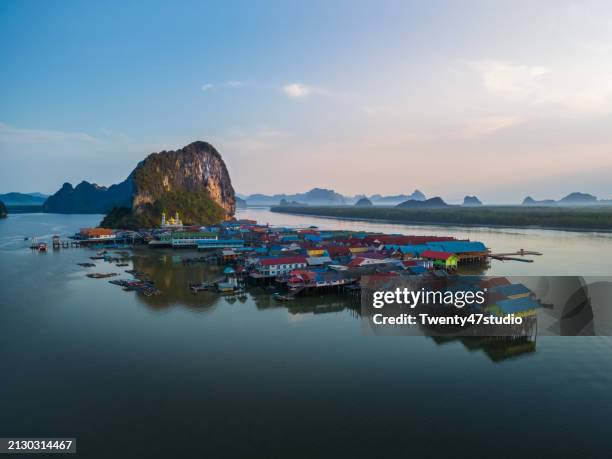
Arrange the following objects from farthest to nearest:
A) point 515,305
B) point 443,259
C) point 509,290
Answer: point 443,259
point 509,290
point 515,305

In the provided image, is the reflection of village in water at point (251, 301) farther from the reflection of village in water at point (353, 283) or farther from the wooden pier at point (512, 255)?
the wooden pier at point (512, 255)

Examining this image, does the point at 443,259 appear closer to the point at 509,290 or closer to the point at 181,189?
the point at 509,290

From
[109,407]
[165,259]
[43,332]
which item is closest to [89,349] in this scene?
[43,332]

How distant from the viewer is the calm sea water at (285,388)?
30.8ft

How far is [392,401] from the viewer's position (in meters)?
11.1

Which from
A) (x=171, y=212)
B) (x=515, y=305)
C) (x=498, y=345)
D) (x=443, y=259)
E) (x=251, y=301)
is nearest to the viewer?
(x=498, y=345)

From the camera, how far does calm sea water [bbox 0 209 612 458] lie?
9.38 m

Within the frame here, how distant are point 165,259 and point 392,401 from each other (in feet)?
104

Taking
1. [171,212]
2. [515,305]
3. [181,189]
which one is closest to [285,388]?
[515,305]

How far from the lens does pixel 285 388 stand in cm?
1181

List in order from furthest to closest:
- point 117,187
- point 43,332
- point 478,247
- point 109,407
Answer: point 117,187 < point 478,247 < point 43,332 < point 109,407

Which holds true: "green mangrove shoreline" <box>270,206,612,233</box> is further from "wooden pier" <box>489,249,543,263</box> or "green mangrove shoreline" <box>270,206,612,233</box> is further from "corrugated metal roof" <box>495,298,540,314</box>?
"corrugated metal roof" <box>495,298,540,314</box>

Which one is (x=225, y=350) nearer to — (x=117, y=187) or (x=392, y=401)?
(x=392, y=401)

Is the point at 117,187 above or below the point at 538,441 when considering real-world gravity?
above
